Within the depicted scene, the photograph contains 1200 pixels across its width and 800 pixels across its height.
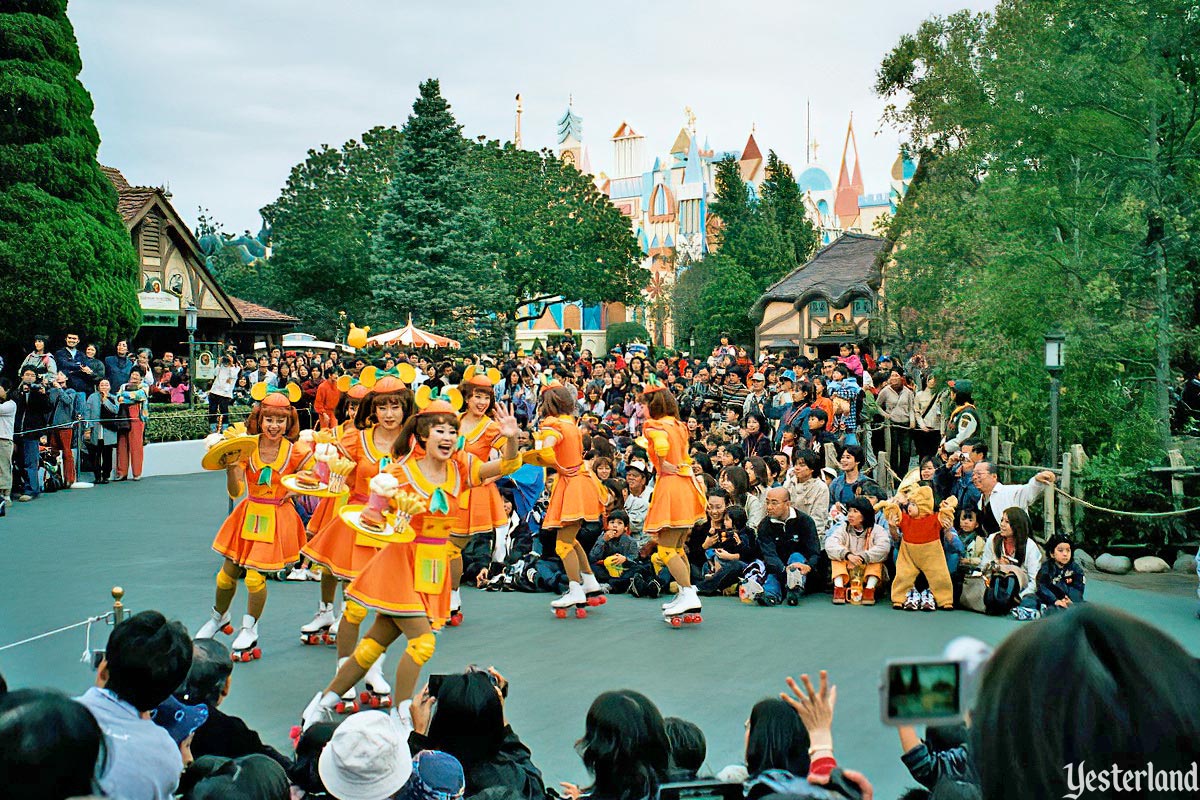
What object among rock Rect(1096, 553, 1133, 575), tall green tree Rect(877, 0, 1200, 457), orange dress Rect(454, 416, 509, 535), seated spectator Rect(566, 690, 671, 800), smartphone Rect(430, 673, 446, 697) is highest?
tall green tree Rect(877, 0, 1200, 457)

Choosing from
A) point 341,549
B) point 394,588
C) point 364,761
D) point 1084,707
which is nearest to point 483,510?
point 341,549

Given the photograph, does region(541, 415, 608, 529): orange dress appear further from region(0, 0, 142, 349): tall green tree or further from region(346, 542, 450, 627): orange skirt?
region(0, 0, 142, 349): tall green tree

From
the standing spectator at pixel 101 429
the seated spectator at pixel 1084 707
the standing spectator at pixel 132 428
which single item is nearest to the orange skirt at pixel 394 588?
the seated spectator at pixel 1084 707

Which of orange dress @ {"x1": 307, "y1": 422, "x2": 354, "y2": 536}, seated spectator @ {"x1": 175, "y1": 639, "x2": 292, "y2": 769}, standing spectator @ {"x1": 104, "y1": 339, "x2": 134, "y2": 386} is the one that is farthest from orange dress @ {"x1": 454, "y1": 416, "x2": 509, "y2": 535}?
standing spectator @ {"x1": 104, "y1": 339, "x2": 134, "y2": 386}

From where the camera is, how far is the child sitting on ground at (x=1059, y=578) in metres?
8.27

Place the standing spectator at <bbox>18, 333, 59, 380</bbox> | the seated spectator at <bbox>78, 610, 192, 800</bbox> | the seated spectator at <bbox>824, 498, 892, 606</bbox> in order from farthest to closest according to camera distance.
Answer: the standing spectator at <bbox>18, 333, 59, 380</bbox>, the seated spectator at <bbox>824, 498, 892, 606</bbox>, the seated spectator at <bbox>78, 610, 192, 800</bbox>

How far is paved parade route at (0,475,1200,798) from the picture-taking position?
20.9 feet

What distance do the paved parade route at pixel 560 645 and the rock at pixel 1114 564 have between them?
2.40ft

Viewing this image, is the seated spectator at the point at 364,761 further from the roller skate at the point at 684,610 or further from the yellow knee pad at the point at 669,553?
the yellow knee pad at the point at 669,553

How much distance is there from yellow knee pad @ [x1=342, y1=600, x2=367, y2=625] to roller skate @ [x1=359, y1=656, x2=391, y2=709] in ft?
1.71

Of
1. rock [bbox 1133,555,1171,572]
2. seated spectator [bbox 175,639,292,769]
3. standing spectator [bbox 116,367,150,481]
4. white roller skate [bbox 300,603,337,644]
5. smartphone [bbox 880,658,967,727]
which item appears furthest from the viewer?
standing spectator [bbox 116,367,150,481]

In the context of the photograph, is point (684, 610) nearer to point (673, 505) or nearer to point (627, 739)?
point (673, 505)

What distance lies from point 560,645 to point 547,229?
33.9m

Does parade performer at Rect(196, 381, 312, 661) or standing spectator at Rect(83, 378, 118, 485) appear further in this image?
standing spectator at Rect(83, 378, 118, 485)
